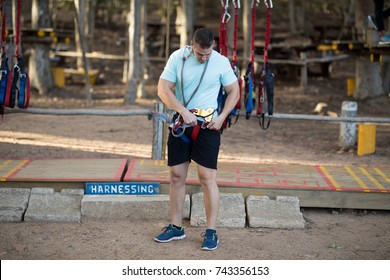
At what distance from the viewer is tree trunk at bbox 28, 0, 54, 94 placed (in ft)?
50.7

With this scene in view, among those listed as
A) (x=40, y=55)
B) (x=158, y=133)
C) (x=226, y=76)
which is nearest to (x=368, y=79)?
(x=40, y=55)

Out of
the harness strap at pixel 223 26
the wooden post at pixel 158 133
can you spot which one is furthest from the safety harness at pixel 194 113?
the wooden post at pixel 158 133

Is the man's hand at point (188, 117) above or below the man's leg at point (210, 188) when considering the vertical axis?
above

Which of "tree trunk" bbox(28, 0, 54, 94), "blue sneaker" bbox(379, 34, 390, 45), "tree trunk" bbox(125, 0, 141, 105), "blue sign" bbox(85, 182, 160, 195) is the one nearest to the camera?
"blue sign" bbox(85, 182, 160, 195)

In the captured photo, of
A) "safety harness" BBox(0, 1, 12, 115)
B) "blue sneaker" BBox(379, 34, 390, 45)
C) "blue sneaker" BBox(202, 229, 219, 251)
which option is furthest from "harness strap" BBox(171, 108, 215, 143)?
"blue sneaker" BBox(379, 34, 390, 45)

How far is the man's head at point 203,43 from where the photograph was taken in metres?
4.89

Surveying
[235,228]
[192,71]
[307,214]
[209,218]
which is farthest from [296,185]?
[192,71]

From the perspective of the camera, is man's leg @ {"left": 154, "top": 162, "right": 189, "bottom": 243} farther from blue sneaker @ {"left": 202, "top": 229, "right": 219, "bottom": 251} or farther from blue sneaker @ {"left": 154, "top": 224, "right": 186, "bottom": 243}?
blue sneaker @ {"left": 202, "top": 229, "right": 219, "bottom": 251}

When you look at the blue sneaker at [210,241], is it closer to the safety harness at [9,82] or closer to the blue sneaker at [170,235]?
the blue sneaker at [170,235]

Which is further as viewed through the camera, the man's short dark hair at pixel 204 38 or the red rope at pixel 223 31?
the red rope at pixel 223 31

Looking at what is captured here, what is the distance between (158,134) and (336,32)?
15.7 meters

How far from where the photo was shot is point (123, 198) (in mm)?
6078

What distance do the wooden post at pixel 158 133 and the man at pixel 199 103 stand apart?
2054mm

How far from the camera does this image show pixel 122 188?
20.2 ft
